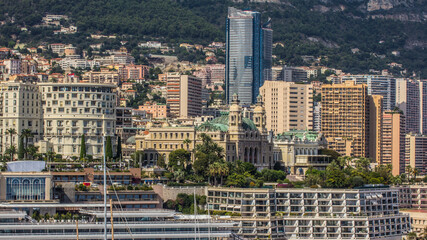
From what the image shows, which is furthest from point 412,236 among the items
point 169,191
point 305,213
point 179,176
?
point 169,191

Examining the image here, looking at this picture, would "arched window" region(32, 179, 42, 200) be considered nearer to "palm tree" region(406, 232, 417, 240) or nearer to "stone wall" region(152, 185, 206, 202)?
"stone wall" region(152, 185, 206, 202)

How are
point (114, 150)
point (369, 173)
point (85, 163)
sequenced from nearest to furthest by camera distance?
point (85, 163), point (114, 150), point (369, 173)

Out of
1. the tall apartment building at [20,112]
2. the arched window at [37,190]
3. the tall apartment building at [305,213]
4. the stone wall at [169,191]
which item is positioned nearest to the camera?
the arched window at [37,190]

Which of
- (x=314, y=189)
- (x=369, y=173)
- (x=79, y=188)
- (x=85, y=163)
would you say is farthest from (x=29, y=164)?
(x=369, y=173)

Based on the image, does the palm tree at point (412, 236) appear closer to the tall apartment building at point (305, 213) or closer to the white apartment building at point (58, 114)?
the tall apartment building at point (305, 213)

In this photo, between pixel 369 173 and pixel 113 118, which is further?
pixel 369 173

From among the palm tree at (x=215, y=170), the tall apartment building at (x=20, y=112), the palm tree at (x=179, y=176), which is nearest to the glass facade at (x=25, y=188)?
the palm tree at (x=179, y=176)

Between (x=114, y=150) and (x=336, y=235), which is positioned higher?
(x=114, y=150)

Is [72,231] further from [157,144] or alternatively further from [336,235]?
[157,144]
